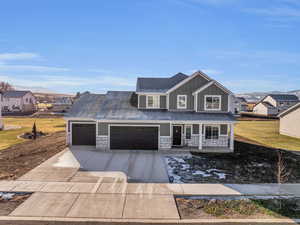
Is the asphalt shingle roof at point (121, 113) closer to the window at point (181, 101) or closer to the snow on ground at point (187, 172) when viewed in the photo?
the window at point (181, 101)

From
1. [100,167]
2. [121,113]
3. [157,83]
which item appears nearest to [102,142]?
[121,113]

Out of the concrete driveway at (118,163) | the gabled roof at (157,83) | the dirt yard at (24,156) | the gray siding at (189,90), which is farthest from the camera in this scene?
the gabled roof at (157,83)

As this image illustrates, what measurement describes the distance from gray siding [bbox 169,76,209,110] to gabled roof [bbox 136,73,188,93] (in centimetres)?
126

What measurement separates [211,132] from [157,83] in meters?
7.46

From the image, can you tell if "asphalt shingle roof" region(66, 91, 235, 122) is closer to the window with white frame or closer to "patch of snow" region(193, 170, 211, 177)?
the window with white frame

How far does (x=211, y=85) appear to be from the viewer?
20.7 m

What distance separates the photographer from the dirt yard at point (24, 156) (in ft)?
45.4

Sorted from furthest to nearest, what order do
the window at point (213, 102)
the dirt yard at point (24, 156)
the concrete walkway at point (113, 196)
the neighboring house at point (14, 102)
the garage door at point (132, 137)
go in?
the neighboring house at point (14, 102), the window at point (213, 102), the garage door at point (132, 137), the dirt yard at point (24, 156), the concrete walkway at point (113, 196)

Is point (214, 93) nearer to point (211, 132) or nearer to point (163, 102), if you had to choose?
point (211, 132)

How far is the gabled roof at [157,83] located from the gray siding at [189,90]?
1256mm

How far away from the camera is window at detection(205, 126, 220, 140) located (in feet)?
67.4

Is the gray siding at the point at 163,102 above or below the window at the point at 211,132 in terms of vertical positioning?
above

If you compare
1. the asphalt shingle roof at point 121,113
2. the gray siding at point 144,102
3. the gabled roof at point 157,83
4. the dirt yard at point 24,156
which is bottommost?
the dirt yard at point 24,156

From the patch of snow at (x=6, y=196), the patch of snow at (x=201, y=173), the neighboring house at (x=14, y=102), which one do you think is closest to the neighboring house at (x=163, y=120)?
the patch of snow at (x=201, y=173)
